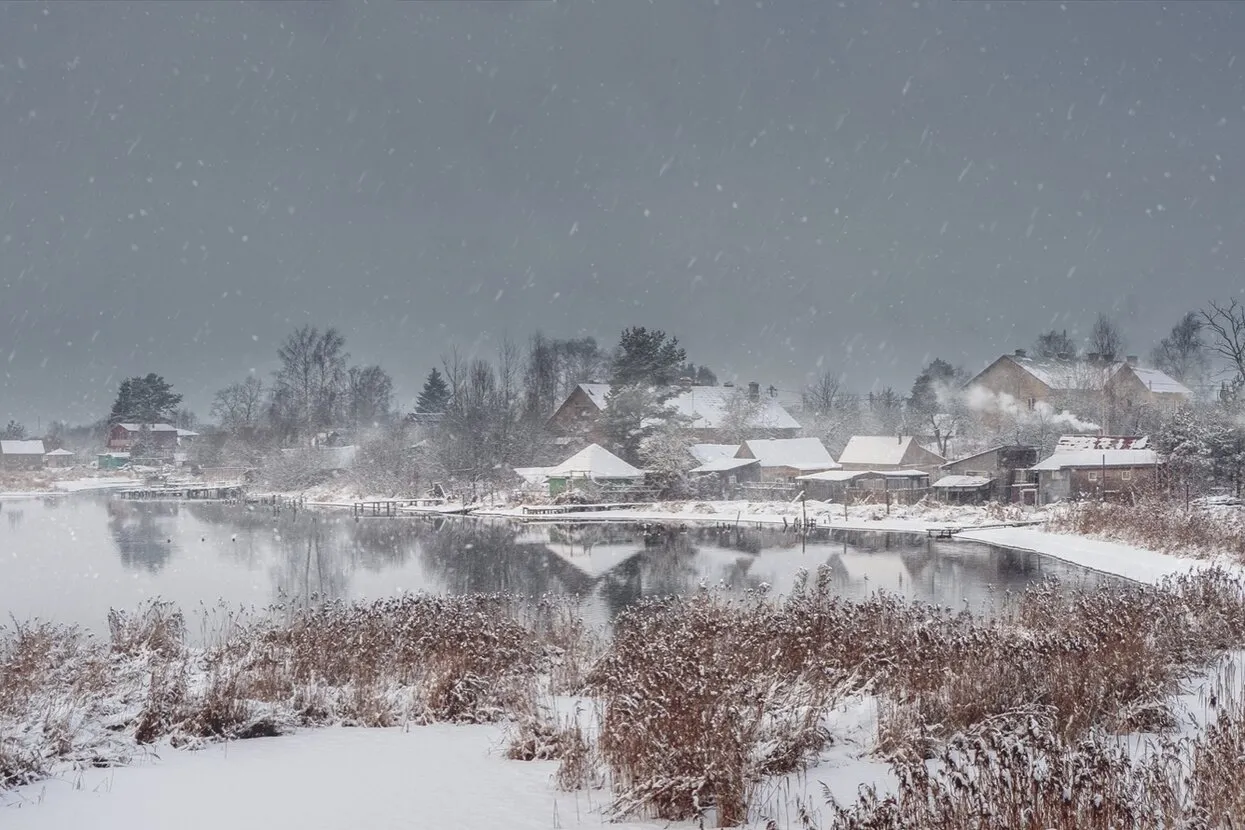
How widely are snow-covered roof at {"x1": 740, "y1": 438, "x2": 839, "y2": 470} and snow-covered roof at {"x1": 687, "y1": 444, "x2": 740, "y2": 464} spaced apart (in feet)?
4.10

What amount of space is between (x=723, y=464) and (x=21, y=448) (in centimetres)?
9510

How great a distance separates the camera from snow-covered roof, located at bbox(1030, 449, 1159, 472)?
48.0m

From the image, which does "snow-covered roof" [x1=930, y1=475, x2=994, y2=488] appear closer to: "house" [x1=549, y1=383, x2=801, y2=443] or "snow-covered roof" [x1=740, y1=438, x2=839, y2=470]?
"snow-covered roof" [x1=740, y1=438, x2=839, y2=470]

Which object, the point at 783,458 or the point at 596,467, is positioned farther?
the point at 783,458

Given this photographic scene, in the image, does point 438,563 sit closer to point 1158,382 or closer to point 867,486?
point 867,486

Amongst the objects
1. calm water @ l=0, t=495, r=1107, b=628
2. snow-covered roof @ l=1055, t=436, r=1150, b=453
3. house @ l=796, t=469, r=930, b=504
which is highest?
snow-covered roof @ l=1055, t=436, r=1150, b=453

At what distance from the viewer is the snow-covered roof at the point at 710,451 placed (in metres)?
65.1

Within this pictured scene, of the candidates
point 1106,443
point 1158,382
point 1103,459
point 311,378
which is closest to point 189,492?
point 311,378

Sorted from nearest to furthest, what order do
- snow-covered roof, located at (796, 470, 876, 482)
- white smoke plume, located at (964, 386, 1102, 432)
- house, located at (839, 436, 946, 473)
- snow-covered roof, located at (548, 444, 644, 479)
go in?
snow-covered roof, located at (796, 470, 876, 482) < snow-covered roof, located at (548, 444, 644, 479) < house, located at (839, 436, 946, 473) < white smoke plume, located at (964, 386, 1102, 432)

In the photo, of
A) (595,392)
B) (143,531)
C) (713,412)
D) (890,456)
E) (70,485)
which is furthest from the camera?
(70,485)

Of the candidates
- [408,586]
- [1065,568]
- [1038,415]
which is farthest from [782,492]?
[408,586]

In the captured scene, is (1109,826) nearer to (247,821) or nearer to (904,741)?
(904,741)

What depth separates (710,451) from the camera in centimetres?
6719

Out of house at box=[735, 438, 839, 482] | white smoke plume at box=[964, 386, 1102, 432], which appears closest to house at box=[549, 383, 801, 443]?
house at box=[735, 438, 839, 482]
